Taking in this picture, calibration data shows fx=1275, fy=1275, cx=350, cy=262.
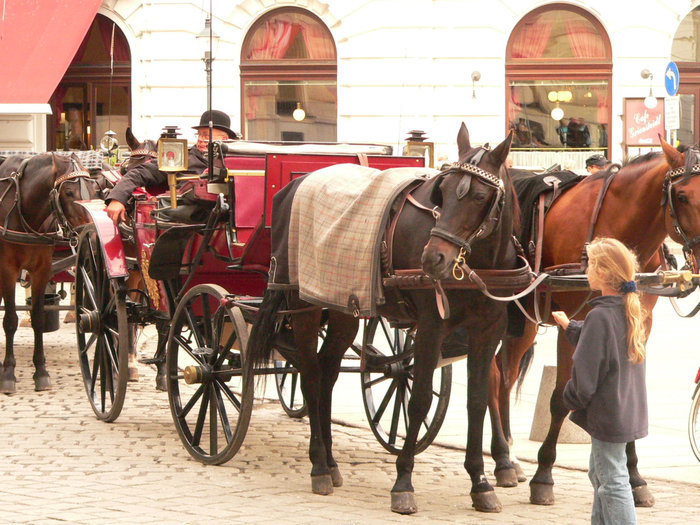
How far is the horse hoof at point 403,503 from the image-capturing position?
20.5ft

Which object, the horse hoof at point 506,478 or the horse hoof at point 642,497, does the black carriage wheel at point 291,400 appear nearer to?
the horse hoof at point 506,478

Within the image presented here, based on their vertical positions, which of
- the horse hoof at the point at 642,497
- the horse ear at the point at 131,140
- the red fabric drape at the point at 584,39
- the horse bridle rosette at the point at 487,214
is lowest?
the horse hoof at the point at 642,497

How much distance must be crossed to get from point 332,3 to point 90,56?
4.92 m

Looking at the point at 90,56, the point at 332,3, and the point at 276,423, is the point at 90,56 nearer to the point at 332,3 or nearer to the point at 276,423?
the point at 332,3

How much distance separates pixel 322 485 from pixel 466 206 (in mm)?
1770

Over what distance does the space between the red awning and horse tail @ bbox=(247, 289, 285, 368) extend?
1270 cm

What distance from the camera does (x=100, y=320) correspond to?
9094mm

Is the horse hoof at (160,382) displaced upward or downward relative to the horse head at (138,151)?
downward

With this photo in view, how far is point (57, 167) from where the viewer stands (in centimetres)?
1041

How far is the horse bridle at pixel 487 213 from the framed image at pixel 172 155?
265 centimetres

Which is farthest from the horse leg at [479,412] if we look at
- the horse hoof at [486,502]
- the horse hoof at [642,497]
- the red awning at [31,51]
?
the red awning at [31,51]

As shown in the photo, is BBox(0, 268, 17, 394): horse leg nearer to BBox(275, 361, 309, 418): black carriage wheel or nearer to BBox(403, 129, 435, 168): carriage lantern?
BBox(275, 361, 309, 418): black carriage wheel

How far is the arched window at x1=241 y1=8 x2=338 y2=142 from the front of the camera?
2388 centimetres

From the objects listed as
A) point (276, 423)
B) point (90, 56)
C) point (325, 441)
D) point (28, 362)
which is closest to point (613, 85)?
point (90, 56)
